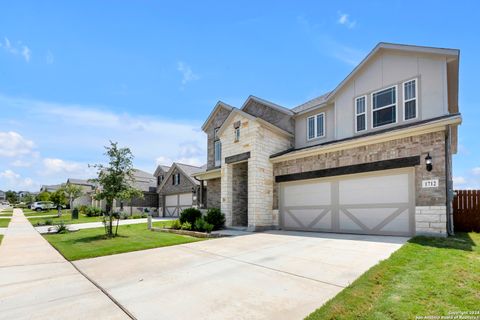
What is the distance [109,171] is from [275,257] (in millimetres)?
8852

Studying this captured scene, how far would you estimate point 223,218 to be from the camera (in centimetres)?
1606

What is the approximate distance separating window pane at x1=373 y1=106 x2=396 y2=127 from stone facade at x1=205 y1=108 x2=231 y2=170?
1149 cm

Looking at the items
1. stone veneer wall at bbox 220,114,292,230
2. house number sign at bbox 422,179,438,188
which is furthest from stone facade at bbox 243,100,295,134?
house number sign at bbox 422,179,438,188

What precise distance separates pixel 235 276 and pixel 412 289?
3.37 m

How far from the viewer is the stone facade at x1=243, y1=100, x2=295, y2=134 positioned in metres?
17.2

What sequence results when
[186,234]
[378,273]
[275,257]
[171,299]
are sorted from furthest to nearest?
[186,234] → [275,257] → [378,273] → [171,299]

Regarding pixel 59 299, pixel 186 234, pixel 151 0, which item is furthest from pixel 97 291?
pixel 151 0

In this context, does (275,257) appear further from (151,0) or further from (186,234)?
(151,0)

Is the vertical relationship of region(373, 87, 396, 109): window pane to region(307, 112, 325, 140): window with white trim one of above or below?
above

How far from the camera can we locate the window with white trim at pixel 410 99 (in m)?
12.1

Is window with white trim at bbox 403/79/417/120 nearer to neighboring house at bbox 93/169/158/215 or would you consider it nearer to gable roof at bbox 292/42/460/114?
gable roof at bbox 292/42/460/114

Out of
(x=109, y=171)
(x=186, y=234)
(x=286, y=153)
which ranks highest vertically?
(x=286, y=153)

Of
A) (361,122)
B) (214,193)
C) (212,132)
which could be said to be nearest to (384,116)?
(361,122)

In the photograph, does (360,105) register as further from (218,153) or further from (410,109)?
(218,153)
